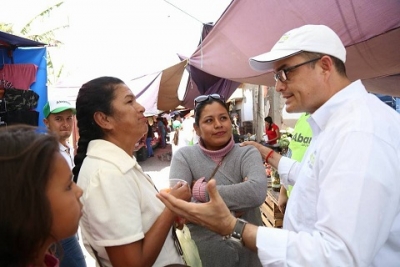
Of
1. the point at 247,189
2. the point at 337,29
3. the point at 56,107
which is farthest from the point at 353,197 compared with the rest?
the point at 56,107

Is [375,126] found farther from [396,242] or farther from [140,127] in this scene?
[140,127]

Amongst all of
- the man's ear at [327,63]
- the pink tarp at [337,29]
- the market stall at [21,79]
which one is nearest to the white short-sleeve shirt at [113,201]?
the man's ear at [327,63]

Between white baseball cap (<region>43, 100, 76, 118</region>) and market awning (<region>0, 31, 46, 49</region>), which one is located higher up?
market awning (<region>0, 31, 46, 49</region>)

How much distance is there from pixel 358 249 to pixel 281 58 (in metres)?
0.83

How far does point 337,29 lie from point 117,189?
73.4 inches

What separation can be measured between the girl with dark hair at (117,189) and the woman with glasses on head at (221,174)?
39 cm

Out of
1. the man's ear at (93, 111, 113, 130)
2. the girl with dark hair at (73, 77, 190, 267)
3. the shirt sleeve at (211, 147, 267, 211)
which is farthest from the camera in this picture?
the shirt sleeve at (211, 147, 267, 211)

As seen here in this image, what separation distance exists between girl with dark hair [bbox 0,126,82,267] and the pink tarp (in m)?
1.88

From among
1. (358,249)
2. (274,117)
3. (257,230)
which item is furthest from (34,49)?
(274,117)

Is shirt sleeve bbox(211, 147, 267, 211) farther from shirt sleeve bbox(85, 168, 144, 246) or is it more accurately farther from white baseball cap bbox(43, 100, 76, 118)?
white baseball cap bbox(43, 100, 76, 118)

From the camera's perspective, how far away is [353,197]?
38.7 inches

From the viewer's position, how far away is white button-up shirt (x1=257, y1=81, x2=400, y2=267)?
980mm

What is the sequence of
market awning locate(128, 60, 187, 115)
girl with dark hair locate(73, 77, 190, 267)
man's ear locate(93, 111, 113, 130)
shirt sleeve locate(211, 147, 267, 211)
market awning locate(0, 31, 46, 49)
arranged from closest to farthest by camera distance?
girl with dark hair locate(73, 77, 190, 267)
man's ear locate(93, 111, 113, 130)
shirt sleeve locate(211, 147, 267, 211)
market awning locate(0, 31, 46, 49)
market awning locate(128, 60, 187, 115)

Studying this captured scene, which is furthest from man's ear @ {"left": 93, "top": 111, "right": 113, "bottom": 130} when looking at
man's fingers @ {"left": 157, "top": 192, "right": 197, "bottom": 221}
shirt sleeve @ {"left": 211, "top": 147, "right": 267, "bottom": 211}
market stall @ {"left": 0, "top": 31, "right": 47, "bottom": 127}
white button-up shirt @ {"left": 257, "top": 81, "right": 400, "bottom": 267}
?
market stall @ {"left": 0, "top": 31, "right": 47, "bottom": 127}
